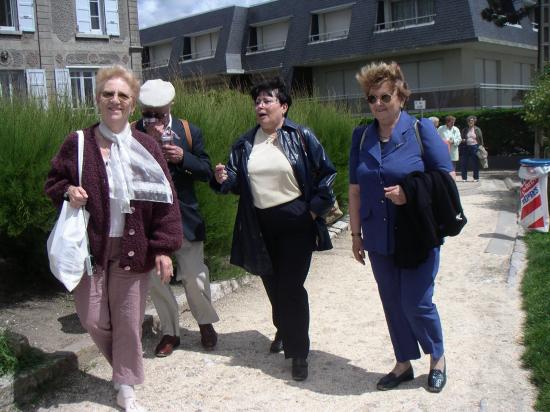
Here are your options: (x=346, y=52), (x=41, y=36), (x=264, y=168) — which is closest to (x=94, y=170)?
A: (x=264, y=168)

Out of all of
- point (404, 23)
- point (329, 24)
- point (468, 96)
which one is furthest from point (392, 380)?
point (329, 24)

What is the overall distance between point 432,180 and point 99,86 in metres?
1.98

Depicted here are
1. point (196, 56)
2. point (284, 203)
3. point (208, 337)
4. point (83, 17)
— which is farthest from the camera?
point (196, 56)

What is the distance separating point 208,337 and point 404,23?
28371 mm

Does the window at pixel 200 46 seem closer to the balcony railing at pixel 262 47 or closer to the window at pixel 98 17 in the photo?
the balcony railing at pixel 262 47

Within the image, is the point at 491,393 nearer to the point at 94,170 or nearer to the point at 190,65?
the point at 94,170

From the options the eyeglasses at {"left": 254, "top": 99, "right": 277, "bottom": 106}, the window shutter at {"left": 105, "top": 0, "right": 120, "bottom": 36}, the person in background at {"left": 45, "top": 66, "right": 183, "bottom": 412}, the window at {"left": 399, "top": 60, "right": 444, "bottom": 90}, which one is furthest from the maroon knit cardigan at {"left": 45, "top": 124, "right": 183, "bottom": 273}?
the window at {"left": 399, "top": 60, "right": 444, "bottom": 90}

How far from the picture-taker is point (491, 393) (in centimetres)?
374

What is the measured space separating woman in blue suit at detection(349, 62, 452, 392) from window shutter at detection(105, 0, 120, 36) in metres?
24.7

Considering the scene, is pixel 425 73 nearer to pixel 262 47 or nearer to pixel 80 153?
pixel 262 47

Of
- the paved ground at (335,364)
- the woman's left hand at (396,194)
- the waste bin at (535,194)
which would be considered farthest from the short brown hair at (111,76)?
the waste bin at (535,194)

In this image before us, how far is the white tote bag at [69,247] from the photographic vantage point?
10.7 feet

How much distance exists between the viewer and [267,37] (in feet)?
124

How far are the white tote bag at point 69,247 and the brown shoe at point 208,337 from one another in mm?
1550
